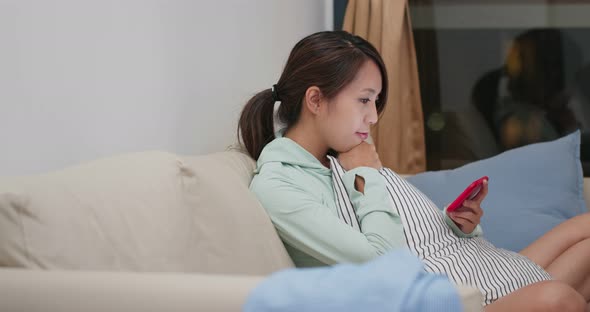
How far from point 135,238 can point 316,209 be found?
530 mm

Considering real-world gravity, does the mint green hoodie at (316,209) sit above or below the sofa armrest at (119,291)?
below

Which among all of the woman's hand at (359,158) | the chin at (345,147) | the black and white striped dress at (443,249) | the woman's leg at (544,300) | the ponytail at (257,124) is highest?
the ponytail at (257,124)

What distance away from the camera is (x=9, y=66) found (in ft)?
5.41

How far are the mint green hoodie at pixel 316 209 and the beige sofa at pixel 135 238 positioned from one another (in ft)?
0.18

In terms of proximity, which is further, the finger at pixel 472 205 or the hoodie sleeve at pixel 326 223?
the finger at pixel 472 205

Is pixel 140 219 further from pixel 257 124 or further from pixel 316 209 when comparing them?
pixel 257 124

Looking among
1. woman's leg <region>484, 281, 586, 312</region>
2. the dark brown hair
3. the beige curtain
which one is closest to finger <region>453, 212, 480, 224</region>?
the dark brown hair

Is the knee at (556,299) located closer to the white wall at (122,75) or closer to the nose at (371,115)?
the nose at (371,115)

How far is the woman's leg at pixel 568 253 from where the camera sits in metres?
2.34

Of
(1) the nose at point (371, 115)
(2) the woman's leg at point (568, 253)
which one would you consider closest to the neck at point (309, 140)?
(1) the nose at point (371, 115)

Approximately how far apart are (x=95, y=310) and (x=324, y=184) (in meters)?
0.96

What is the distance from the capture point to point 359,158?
216 centimetres

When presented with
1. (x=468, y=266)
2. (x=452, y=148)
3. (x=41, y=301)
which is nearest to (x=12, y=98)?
(x=41, y=301)

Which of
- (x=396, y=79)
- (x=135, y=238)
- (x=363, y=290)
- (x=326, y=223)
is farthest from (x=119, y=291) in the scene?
(x=396, y=79)
